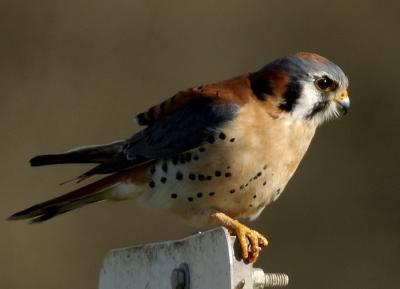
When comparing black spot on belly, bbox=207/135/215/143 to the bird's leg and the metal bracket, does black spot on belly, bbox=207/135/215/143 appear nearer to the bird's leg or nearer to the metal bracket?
the bird's leg

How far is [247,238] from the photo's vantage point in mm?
4297

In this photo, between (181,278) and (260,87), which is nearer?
(181,278)

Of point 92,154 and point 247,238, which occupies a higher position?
point 92,154

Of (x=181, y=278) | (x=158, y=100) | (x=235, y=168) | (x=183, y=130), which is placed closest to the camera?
(x=181, y=278)

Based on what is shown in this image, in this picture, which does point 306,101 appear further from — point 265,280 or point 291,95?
point 265,280

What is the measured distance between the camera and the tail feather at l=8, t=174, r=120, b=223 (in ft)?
17.3

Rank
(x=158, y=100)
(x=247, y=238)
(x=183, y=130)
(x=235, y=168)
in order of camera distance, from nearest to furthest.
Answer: (x=247, y=238) → (x=235, y=168) → (x=183, y=130) → (x=158, y=100)

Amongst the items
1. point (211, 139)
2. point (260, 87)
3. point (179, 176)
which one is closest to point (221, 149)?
point (211, 139)

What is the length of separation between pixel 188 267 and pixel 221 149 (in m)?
1.19

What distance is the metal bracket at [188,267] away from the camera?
3.65 m

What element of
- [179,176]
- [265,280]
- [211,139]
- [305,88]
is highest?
[305,88]

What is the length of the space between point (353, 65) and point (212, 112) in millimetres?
4136

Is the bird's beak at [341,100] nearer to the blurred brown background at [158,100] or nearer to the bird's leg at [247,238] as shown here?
the bird's leg at [247,238]

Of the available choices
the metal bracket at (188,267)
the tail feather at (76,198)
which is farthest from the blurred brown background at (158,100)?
the metal bracket at (188,267)
